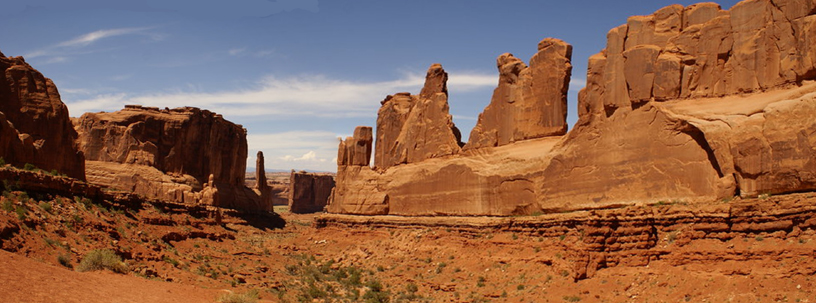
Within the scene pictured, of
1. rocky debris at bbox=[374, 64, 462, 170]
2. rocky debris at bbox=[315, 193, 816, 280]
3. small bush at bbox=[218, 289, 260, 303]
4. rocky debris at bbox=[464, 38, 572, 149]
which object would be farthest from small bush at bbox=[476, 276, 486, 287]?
rocky debris at bbox=[374, 64, 462, 170]

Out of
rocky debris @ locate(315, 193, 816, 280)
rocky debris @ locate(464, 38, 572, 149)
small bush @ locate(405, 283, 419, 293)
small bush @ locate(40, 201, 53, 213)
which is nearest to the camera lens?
rocky debris @ locate(315, 193, 816, 280)

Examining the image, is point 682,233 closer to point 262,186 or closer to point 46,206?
point 46,206

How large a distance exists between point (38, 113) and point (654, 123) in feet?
84.8

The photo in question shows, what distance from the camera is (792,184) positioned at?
73.2 ft

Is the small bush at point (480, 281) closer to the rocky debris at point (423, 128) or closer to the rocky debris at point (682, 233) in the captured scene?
the rocky debris at point (682, 233)

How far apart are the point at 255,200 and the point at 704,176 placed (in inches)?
2154

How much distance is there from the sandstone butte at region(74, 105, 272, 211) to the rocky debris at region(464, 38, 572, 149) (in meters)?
26.4

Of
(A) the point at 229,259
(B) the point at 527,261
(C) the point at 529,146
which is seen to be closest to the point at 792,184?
(B) the point at 527,261

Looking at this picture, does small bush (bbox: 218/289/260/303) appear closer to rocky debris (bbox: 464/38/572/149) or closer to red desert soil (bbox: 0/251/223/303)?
red desert soil (bbox: 0/251/223/303)

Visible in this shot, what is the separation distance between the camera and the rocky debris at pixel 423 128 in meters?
42.6

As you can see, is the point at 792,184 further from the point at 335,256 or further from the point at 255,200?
the point at 255,200

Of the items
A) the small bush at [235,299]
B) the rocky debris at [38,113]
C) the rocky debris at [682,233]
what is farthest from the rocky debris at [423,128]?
the small bush at [235,299]

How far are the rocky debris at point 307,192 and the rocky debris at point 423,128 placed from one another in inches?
2016

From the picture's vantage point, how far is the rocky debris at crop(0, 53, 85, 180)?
33250 millimetres
